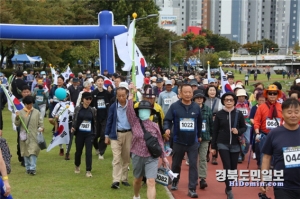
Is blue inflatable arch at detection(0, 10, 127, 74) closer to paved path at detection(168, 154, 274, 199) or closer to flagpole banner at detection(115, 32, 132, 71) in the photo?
flagpole banner at detection(115, 32, 132, 71)

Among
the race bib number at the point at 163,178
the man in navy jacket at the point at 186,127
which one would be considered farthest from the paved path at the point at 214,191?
the race bib number at the point at 163,178

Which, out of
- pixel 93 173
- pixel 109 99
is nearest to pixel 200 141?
pixel 93 173

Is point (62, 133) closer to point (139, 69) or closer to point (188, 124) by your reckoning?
point (139, 69)

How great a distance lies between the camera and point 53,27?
24703 millimetres

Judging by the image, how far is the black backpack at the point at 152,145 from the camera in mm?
7270

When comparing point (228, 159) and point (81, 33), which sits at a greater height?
point (81, 33)

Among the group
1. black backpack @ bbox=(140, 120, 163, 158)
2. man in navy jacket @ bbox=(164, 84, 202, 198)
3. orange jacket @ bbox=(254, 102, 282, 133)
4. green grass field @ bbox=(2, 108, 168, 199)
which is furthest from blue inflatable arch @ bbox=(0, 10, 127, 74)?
black backpack @ bbox=(140, 120, 163, 158)

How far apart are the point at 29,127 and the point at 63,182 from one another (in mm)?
1358

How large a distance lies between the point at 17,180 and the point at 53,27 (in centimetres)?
1629

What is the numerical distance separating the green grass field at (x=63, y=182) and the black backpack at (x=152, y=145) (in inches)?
52.8

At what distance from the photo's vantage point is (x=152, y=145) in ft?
23.8

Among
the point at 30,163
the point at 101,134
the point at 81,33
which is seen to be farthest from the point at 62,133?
the point at 81,33

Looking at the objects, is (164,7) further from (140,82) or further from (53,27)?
(140,82)

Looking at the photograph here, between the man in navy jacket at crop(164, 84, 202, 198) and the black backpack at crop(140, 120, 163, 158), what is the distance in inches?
31.7
